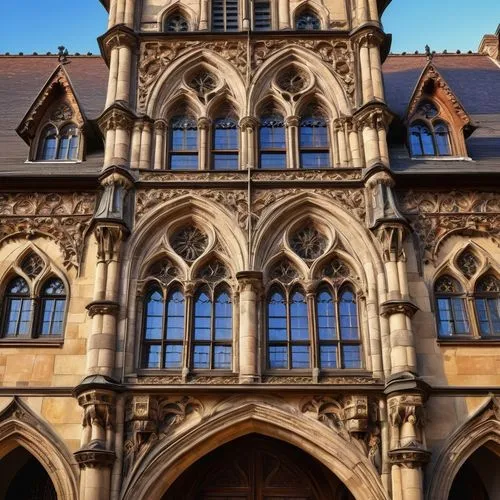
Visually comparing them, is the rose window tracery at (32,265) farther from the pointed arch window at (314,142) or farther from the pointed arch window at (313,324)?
the pointed arch window at (314,142)

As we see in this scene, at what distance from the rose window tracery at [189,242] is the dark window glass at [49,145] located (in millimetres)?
4365

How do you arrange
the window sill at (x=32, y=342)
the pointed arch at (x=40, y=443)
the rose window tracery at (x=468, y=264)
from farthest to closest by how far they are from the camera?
the rose window tracery at (x=468, y=264) < the window sill at (x=32, y=342) < the pointed arch at (x=40, y=443)

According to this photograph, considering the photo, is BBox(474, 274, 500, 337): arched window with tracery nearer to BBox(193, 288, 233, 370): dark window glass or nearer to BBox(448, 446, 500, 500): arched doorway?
BBox(448, 446, 500, 500): arched doorway

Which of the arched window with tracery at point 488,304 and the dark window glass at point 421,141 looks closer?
the arched window with tracery at point 488,304

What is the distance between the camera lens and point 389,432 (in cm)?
1369

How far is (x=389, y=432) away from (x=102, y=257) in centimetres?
686

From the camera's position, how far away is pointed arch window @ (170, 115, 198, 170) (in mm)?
17078

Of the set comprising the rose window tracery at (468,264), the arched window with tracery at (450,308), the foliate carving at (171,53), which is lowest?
the arched window with tracery at (450,308)

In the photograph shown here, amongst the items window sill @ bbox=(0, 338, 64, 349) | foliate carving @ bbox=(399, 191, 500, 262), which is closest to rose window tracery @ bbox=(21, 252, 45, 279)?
window sill @ bbox=(0, 338, 64, 349)

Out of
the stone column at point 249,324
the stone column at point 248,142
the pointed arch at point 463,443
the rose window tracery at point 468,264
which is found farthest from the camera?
the stone column at point 248,142

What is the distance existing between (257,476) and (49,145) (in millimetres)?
9702

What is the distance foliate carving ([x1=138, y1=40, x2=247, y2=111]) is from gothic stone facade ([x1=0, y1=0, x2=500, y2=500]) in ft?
0.14

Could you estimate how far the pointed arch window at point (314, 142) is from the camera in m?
17.1

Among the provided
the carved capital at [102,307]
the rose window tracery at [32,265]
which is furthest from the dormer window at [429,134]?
the rose window tracery at [32,265]
